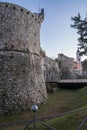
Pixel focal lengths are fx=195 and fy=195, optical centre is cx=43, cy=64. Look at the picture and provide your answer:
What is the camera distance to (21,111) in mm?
12758

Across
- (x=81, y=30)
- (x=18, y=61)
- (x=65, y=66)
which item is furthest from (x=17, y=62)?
(x=65, y=66)

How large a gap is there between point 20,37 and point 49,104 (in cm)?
553

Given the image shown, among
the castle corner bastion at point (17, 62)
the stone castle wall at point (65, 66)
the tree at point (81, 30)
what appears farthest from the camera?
the stone castle wall at point (65, 66)

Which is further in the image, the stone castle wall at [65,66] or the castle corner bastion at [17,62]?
the stone castle wall at [65,66]

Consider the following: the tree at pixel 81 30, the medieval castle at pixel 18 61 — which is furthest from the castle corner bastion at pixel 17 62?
the tree at pixel 81 30

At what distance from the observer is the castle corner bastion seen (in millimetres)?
12812

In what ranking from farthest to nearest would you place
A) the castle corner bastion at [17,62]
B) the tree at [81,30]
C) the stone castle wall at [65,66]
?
the stone castle wall at [65,66] < the tree at [81,30] < the castle corner bastion at [17,62]

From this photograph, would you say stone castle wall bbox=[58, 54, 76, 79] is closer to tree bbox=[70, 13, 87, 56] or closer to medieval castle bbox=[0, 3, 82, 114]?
tree bbox=[70, 13, 87, 56]

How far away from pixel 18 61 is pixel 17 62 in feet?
0.42

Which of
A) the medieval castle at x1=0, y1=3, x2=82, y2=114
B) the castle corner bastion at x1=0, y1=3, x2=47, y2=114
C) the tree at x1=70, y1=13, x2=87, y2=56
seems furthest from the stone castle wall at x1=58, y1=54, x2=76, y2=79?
→ the castle corner bastion at x1=0, y1=3, x2=47, y2=114

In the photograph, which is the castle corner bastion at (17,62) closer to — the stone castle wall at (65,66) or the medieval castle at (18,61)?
the medieval castle at (18,61)

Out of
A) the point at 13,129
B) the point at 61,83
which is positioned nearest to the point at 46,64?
the point at 61,83

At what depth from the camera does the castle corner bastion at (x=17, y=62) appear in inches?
504

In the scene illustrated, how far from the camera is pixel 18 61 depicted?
1394 centimetres
